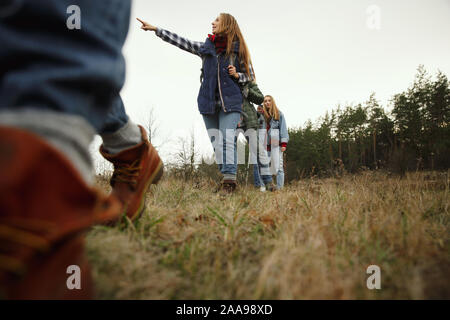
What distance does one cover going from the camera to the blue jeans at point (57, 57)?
0.47 metres

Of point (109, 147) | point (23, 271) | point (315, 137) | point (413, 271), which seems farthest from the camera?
point (315, 137)

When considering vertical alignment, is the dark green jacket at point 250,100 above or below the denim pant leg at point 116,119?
above

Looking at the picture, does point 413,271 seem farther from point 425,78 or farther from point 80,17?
point 425,78

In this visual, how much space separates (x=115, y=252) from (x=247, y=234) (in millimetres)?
638

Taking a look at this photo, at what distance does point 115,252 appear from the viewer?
2.72 feet

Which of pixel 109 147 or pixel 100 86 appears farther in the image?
pixel 109 147

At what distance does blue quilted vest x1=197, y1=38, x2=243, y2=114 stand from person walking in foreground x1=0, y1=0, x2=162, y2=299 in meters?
2.53

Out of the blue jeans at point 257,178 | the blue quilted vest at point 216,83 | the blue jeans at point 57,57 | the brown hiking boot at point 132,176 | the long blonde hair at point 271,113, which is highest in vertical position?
the long blonde hair at point 271,113

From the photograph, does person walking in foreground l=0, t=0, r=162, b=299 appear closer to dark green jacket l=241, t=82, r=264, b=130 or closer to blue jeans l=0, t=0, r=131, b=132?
blue jeans l=0, t=0, r=131, b=132

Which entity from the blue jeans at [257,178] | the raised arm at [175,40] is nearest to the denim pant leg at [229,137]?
the raised arm at [175,40]

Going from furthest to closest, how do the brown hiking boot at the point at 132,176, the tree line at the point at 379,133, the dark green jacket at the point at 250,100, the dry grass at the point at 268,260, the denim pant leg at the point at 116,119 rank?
the tree line at the point at 379,133
the dark green jacket at the point at 250,100
the brown hiking boot at the point at 132,176
the denim pant leg at the point at 116,119
the dry grass at the point at 268,260

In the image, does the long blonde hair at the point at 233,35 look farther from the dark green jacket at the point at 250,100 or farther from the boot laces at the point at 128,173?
the boot laces at the point at 128,173


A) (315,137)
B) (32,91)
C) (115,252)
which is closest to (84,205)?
(32,91)

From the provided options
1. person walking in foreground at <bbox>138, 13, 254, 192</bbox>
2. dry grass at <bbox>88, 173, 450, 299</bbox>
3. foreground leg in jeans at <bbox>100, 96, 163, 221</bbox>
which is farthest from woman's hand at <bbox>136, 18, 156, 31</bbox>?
dry grass at <bbox>88, 173, 450, 299</bbox>
